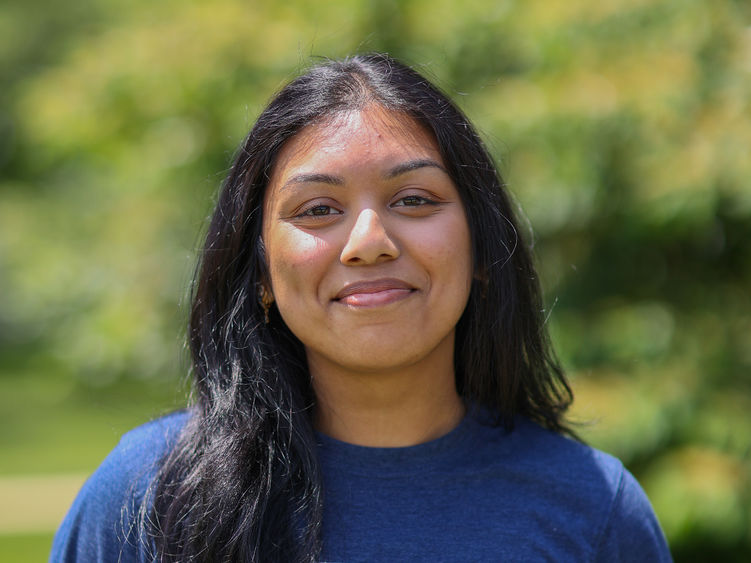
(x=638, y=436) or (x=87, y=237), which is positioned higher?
(x=87, y=237)

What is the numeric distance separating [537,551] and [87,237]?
5.17m

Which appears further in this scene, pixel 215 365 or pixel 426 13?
pixel 426 13

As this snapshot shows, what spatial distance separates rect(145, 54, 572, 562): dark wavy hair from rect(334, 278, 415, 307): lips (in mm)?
264

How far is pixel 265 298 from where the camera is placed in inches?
78.1

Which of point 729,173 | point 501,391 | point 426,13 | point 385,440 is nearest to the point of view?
point 385,440

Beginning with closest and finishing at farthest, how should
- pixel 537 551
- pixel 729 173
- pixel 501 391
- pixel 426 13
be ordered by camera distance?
pixel 537 551, pixel 501 391, pixel 729 173, pixel 426 13

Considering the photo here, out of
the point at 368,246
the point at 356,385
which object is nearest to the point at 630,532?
the point at 356,385

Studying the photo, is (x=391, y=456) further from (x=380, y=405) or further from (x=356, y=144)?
(x=356, y=144)

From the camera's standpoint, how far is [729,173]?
3172 millimetres

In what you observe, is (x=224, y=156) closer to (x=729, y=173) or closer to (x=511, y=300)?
(x=729, y=173)

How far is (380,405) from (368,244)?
372 mm

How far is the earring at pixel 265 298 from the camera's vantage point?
197 cm

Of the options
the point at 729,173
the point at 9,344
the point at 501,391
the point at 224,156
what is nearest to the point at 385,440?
the point at 501,391

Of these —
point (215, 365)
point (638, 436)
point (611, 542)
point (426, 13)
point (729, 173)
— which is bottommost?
point (611, 542)
